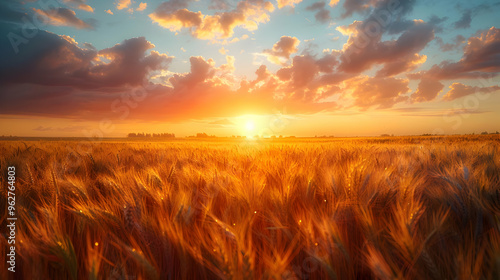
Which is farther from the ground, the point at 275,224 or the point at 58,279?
the point at 275,224

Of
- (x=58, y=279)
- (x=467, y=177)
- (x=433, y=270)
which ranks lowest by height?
(x=58, y=279)

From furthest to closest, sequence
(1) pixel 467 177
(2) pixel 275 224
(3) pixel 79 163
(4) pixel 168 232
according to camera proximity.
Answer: (3) pixel 79 163 → (1) pixel 467 177 → (2) pixel 275 224 → (4) pixel 168 232

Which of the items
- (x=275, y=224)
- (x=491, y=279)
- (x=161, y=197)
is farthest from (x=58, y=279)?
(x=491, y=279)

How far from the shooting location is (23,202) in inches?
64.6

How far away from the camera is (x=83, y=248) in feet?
3.51

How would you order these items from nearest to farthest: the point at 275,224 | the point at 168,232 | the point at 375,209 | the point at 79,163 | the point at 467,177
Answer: the point at 168,232, the point at 275,224, the point at 375,209, the point at 467,177, the point at 79,163

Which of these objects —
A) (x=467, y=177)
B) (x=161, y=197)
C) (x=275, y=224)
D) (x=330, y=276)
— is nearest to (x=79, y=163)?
(x=161, y=197)

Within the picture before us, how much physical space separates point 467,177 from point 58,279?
2.43 m

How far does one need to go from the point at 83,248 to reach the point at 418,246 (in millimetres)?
1434

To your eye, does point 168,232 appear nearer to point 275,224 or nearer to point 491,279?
point 275,224

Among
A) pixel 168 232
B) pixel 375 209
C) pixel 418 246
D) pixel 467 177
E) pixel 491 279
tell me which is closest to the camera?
pixel 491 279

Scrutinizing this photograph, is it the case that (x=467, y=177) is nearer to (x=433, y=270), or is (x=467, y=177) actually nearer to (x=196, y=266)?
(x=433, y=270)

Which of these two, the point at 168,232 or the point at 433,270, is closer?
the point at 433,270

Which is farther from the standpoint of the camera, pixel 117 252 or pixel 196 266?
pixel 117 252
